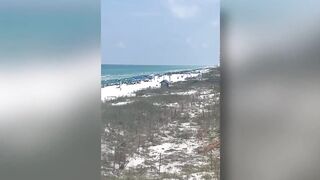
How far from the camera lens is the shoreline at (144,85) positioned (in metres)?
2.42

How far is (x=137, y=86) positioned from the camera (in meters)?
2.49

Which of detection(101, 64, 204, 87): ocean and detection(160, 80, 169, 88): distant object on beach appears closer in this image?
detection(101, 64, 204, 87): ocean

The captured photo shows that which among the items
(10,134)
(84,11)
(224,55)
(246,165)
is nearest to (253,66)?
(224,55)

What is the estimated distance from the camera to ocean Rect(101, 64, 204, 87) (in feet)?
7.87

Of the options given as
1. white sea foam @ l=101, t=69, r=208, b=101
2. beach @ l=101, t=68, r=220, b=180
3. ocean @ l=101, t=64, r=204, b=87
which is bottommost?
beach @ l=101, t=68, r=220, b=180

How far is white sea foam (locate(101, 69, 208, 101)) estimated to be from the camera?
2416 mm

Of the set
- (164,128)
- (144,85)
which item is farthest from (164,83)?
(164,128)

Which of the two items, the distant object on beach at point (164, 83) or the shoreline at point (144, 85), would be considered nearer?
the shoreline at point (144, 85)

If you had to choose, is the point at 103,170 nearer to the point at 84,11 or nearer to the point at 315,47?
the point at 84,11

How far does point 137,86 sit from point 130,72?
3.5 inches

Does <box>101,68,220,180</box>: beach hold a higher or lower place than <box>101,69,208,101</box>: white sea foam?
lower

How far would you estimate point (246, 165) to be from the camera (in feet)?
8.71

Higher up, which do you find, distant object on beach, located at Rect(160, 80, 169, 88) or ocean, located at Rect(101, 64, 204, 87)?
ocean, located at Rect(101, 64, 204, 87)

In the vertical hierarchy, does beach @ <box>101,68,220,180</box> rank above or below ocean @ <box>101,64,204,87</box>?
below
